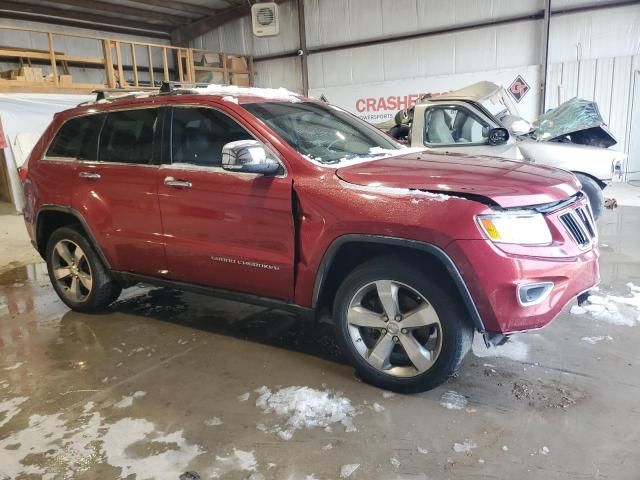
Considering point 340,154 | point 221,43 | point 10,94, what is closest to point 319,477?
point 340,154

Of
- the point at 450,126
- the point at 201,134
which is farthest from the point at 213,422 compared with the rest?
the point at 450,126

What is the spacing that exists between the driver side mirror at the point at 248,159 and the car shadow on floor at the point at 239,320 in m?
1.07

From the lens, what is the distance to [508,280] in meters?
2.55

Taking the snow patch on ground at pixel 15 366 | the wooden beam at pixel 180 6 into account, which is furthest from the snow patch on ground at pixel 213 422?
the wooden beam at pixel 180 6

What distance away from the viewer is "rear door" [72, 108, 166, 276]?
3.77 m

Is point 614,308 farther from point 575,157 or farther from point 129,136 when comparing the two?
point 129,136

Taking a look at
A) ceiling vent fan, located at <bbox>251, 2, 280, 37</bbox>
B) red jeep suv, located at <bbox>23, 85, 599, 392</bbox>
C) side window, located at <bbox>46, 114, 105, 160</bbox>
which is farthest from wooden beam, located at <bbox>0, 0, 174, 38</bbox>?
red jeep suv, located at <bbox>23, 85, 599, 392</bbox>

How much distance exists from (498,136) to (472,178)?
153 inches

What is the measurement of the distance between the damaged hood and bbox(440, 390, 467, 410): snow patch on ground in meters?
1.14

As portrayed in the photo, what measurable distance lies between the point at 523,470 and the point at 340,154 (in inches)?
82.3

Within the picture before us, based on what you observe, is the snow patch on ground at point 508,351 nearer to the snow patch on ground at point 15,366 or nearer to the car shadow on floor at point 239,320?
the car shadow on floor at point 239,320

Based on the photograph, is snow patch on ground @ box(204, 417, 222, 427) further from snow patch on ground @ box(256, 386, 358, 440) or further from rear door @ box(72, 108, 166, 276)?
rear door @ box(72, 108, 166, 276)

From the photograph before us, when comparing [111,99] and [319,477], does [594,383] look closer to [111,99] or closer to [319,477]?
[319,477]

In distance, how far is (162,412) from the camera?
295 cm
